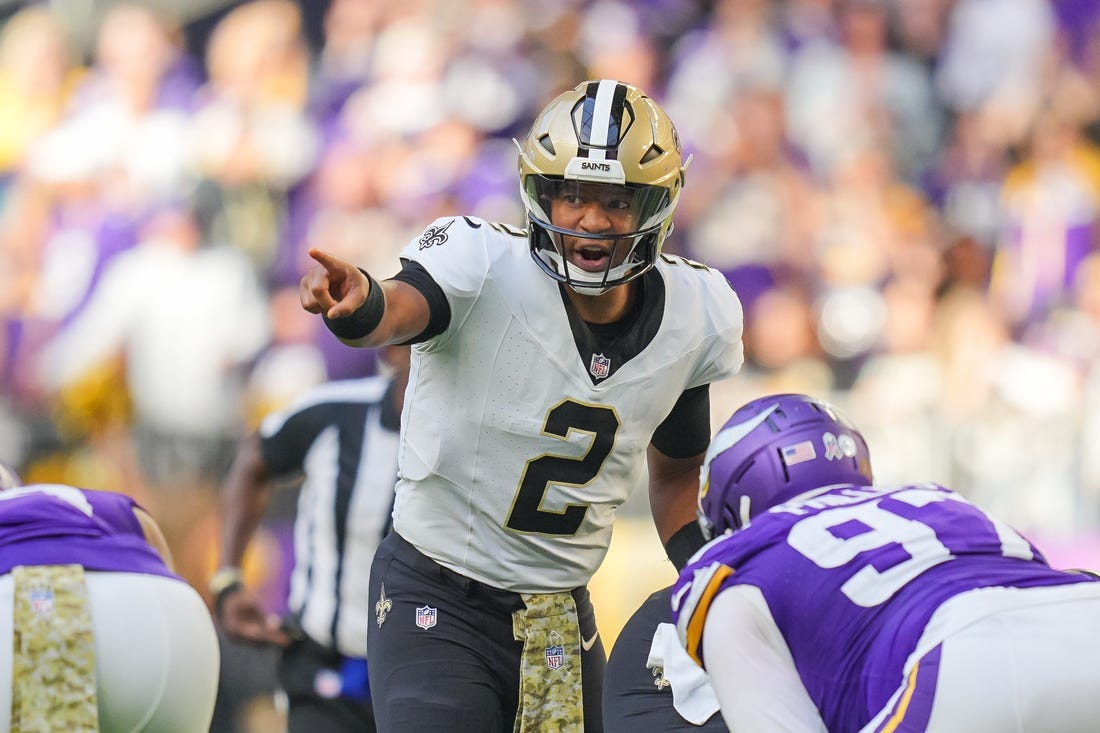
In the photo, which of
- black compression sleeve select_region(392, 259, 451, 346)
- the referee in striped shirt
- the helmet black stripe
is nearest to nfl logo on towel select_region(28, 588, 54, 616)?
black compression sleeve select_region(392, 259, 451, 346)

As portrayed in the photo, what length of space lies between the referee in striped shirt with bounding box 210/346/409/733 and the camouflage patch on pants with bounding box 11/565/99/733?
6.07 ft

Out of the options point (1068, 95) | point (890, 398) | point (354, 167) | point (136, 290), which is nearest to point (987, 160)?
point (1068, 95)

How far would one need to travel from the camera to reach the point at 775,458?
9.36 ft

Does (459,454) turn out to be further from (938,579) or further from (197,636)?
(938,579)

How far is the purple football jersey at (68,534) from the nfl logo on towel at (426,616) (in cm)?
48

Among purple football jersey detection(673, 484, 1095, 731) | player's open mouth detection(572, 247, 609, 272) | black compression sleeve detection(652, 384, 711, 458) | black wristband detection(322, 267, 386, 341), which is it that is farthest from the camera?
black compression sleeve detection(652, 384, 711, 458)

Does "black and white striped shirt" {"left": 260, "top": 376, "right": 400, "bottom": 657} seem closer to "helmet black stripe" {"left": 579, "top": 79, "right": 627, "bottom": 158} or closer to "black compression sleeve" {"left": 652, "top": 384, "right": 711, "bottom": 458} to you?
"black compression sleeve" {"left": 652, "top": 384, "right": 711, "bottom": 458}

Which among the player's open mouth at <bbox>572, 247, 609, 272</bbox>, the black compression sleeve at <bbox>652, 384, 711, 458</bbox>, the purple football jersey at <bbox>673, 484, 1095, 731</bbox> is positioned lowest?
the black compression sleeve at <bbox>652, 384, 711, 458</bbox>

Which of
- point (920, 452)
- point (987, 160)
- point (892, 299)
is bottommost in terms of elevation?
point (920, 452)

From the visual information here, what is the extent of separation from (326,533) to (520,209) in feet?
9.86

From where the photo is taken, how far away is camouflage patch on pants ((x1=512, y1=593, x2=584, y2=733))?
3182 mm

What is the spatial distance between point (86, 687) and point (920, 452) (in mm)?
5303

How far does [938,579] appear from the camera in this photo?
249 cm

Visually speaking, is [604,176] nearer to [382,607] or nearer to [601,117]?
[601,117]
